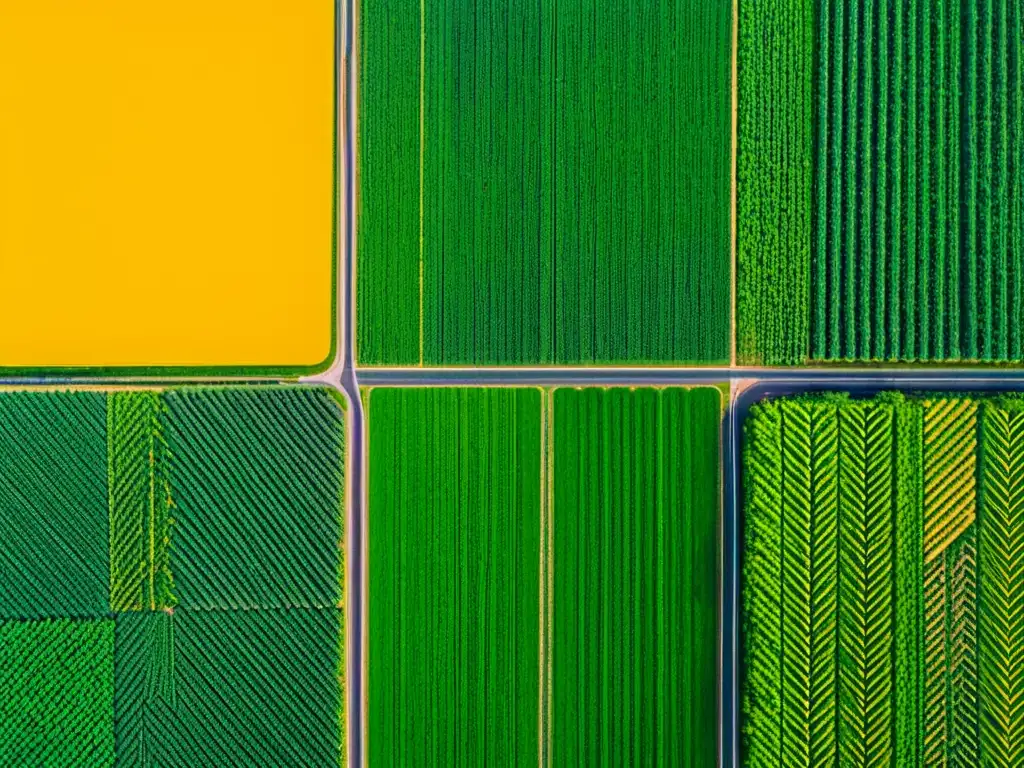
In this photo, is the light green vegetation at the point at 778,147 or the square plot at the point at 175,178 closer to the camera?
the light green vegetation at the point at 778,147

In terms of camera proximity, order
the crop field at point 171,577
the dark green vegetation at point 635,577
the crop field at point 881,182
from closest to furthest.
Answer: the crop field at point 171,577 → the dark green vegetation at point 635,577 → the crop field at point 881,182

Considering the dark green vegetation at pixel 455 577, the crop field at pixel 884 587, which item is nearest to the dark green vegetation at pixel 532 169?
the dark green vegetation at pixel 455 577

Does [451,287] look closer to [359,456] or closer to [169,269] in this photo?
[359,456]

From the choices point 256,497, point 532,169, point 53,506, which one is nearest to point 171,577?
point 256,497

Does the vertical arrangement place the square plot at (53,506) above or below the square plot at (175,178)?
below

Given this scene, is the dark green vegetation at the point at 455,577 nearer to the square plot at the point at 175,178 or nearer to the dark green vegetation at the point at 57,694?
the square plot at the point at 175,178

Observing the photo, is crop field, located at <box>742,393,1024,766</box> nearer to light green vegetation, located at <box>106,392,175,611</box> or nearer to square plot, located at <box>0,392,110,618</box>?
light green vegetation, located at <box>106,392,175,611</box>
